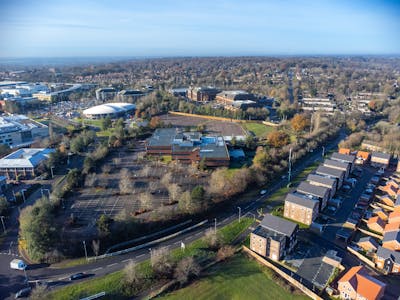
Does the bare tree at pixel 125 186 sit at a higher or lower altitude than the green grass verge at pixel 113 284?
higher

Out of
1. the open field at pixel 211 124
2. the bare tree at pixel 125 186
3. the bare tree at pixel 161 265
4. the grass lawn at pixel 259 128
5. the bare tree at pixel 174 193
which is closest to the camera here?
the bare tree at pixel 161 265

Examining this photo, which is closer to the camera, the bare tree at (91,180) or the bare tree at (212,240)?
the bare tree at (212,240)

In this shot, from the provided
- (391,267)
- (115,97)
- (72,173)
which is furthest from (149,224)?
(115,97)

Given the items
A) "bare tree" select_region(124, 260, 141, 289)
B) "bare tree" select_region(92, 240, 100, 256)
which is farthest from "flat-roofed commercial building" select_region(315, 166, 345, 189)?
"bare tree" select_region(92, 240, 100, 256)

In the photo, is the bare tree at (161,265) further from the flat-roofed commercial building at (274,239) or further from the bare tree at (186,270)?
the flat-roofed commercial building at (274,239)

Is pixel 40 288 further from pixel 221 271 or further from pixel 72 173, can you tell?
pixel 72 173

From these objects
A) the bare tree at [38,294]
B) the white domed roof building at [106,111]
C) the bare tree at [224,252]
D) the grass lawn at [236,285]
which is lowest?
the grass lawn at [236,285]

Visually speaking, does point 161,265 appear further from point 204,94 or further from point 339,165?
point 204,94

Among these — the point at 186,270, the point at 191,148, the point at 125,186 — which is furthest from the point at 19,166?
the point at 186,270

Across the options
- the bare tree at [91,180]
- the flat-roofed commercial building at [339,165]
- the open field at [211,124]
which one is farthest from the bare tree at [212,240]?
the open field at [211,124]

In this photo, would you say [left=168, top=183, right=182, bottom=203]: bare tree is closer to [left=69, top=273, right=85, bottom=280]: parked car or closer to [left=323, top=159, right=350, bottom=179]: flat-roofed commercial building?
[left=69, top=273, right=85, bottom=280]: parked car
